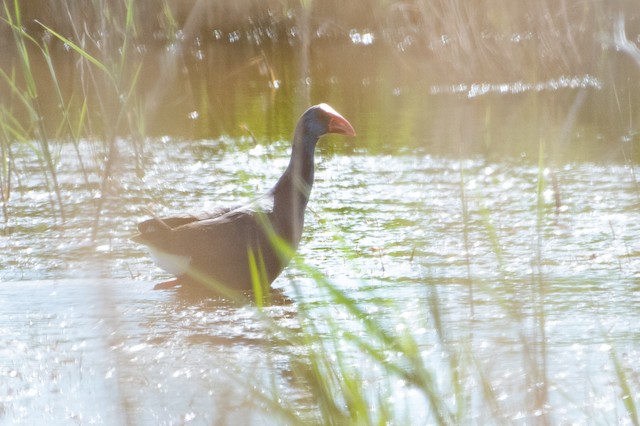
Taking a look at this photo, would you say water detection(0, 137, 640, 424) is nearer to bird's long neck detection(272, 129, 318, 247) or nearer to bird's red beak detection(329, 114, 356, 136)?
bird's long neck detection(272, 129, 318, 247)

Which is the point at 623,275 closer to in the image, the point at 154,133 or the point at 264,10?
the point at 154,133

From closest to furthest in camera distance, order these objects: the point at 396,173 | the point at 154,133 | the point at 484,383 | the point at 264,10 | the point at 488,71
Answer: the point at 484,383 < the point at 396,173 < the point at 154,133 < the point at 488,71 < the point at 264,10

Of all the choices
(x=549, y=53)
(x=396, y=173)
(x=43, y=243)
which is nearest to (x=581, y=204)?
(x=396, y=173)

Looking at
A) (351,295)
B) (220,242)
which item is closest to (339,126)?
(220,242)

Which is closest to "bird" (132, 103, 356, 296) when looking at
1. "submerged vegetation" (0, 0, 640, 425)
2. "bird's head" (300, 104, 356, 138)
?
"submerged vegetation" (0, 0, 640, 425)

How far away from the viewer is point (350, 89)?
9.09m

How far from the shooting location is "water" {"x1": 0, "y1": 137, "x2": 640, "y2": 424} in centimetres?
290

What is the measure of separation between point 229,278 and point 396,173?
200cm

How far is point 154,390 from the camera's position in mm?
3268

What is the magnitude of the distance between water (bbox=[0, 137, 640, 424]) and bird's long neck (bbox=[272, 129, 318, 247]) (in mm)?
208

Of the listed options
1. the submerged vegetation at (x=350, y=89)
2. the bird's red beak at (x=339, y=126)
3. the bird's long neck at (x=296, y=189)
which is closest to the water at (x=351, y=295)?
the submerged vegetation at (x=350, y=89)

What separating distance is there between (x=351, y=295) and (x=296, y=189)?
1.65 feet

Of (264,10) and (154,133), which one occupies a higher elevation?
(264,10)

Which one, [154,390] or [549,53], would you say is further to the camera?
[549,53]
